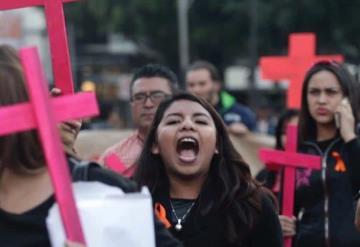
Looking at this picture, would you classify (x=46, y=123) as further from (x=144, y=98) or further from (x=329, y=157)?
(x=144, y=98)

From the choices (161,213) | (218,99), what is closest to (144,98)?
(161,213)

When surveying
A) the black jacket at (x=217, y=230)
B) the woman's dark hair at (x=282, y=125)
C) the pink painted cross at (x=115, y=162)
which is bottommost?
the woman's dark hair at (x=282, y=125)

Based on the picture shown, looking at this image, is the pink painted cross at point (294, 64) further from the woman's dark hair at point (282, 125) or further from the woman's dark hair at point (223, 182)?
the woman's dark hair at point (223, 182)

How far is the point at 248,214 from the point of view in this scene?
12.3ft

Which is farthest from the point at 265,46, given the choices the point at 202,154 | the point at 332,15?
the point at 202,154

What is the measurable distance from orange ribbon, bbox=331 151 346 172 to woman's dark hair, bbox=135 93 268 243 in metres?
1.10

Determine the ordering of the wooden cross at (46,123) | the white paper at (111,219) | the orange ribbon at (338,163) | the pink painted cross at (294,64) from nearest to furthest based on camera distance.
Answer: the wooden cross at (46,123)
the white paper at (111,219)
the orange ribbon at (338,163)
the pink painted cross at (294,64)

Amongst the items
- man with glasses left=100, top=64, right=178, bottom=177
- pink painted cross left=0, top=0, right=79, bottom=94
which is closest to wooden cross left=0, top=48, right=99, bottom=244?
pink painted cross left=0, top=0, right=79, bottom=94

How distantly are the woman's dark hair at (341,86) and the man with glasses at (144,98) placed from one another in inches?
26.5

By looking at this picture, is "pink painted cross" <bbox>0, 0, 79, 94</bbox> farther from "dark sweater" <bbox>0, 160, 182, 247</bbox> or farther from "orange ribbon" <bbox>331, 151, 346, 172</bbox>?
"orange ribbon" <bbox>331, 151, 346, 172</bbox>

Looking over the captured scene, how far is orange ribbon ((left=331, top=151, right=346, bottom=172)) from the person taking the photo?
4945mm

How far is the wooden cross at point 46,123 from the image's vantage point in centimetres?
253

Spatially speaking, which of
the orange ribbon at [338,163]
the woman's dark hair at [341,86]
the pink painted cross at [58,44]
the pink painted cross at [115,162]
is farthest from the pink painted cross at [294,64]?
the pink painted cross at [58,44]

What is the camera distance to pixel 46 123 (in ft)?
8.37
